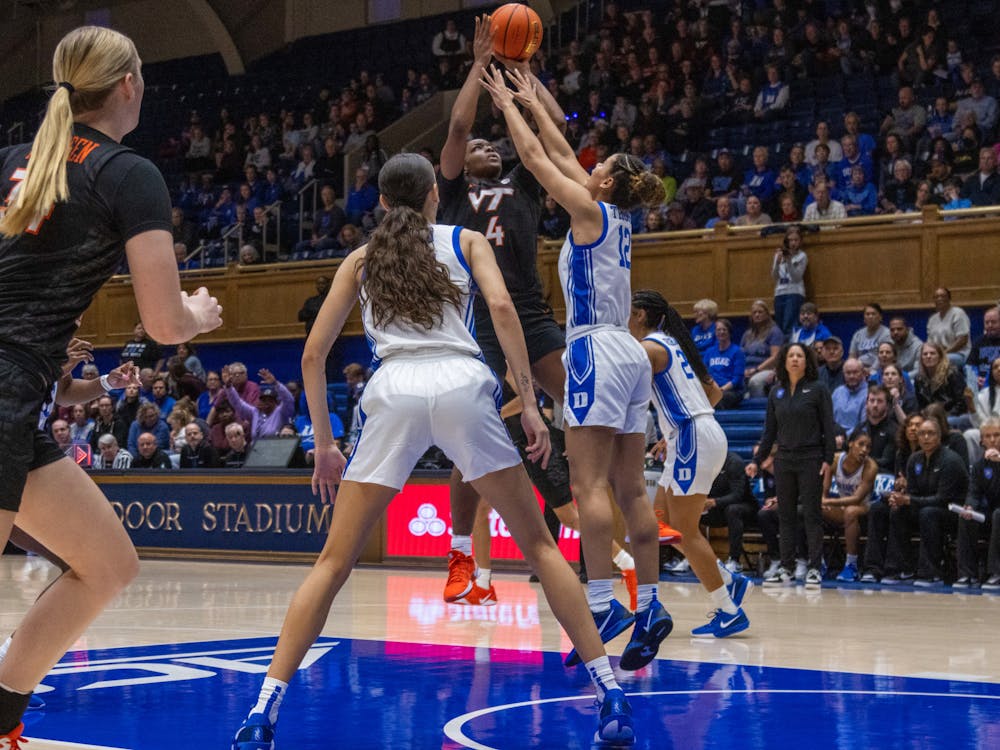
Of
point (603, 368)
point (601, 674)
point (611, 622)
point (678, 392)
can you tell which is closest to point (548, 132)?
point (603, 368)

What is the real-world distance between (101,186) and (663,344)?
388 centimetres

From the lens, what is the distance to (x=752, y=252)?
15.5 meters

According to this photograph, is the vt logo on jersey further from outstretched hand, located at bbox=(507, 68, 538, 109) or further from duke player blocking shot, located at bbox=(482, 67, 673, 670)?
outstretched hand, located at bbox=(507, 68, 538, 109)

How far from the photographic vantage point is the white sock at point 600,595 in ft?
18.2

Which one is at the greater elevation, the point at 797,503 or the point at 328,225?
the point at 328,225

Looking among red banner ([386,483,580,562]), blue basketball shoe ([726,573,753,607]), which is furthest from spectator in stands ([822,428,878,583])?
blue basketball shoe ([726,573,753,607])

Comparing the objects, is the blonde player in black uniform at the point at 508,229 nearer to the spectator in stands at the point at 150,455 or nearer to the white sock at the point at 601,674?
the white sock at the point at 601,674

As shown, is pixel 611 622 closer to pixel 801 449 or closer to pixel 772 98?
pixel 801 449

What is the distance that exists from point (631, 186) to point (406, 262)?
5.79 ft

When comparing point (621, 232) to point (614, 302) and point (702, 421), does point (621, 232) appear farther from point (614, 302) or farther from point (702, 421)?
point (702, 421)

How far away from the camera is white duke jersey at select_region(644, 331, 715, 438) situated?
266 inches

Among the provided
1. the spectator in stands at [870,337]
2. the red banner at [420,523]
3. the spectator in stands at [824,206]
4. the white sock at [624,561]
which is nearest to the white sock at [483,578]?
the white sock at [624,561]

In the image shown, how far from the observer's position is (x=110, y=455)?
16.0 metres

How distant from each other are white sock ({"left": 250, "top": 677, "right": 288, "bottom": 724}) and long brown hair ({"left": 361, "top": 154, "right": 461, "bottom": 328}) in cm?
115
